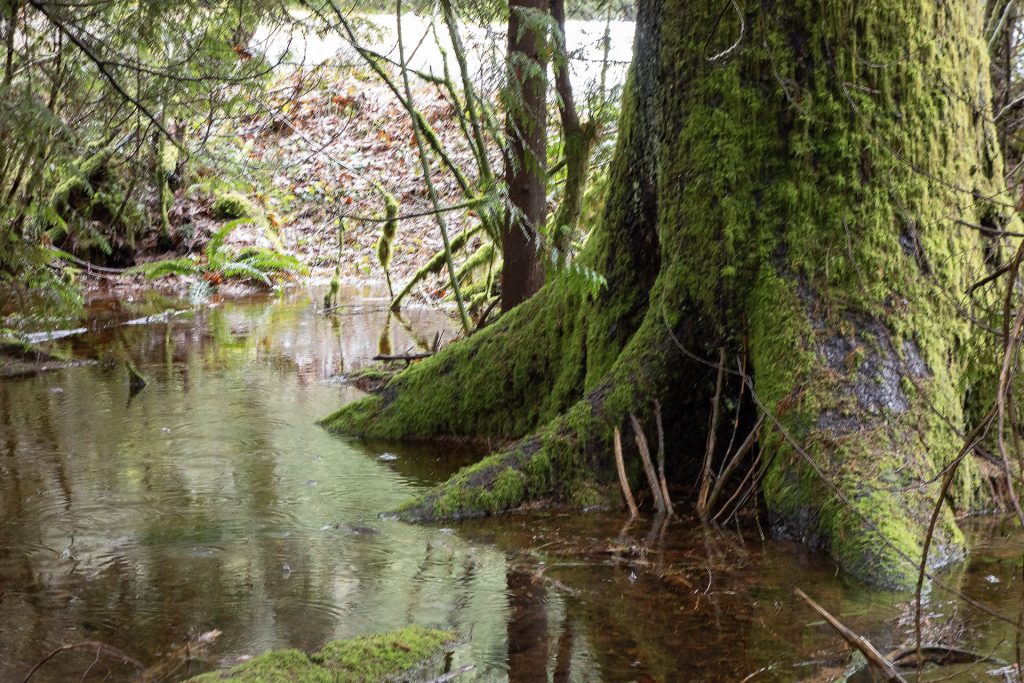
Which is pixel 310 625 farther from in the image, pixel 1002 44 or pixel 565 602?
pixel 1002 44

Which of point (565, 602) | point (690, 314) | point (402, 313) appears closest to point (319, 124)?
point (402, 313)

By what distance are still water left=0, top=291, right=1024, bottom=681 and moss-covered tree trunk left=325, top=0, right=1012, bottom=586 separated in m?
0.34

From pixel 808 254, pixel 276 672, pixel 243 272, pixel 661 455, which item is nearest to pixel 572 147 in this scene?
pixel 808 254

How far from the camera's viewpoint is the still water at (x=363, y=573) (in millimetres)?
3119

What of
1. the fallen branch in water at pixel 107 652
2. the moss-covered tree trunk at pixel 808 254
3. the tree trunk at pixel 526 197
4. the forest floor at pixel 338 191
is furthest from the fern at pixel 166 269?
the fallen branch in water at pixel 107 652

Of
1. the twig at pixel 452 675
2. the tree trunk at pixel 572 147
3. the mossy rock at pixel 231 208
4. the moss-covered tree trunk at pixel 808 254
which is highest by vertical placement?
the mossy rock at pixel 231 208

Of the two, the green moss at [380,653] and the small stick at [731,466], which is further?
the small stick at [731,466]

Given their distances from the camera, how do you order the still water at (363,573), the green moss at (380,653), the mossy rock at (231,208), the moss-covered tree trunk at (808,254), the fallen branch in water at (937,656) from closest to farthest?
the fallen branch in water at (937,656) < the green moss at (380,653) < the still water at (363,573) < the moss-covered tree trunk at (808,254) < the mossy rock at (231,208)

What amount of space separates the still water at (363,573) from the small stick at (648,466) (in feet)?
0.74

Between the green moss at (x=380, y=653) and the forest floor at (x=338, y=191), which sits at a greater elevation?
the forest floor at (x=338, y=191)

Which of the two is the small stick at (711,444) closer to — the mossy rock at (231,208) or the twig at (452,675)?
the twig at (452,675)

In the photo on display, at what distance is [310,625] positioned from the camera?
3.43 m

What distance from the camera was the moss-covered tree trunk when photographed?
417 centimetres

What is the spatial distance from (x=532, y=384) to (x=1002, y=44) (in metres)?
4.17
